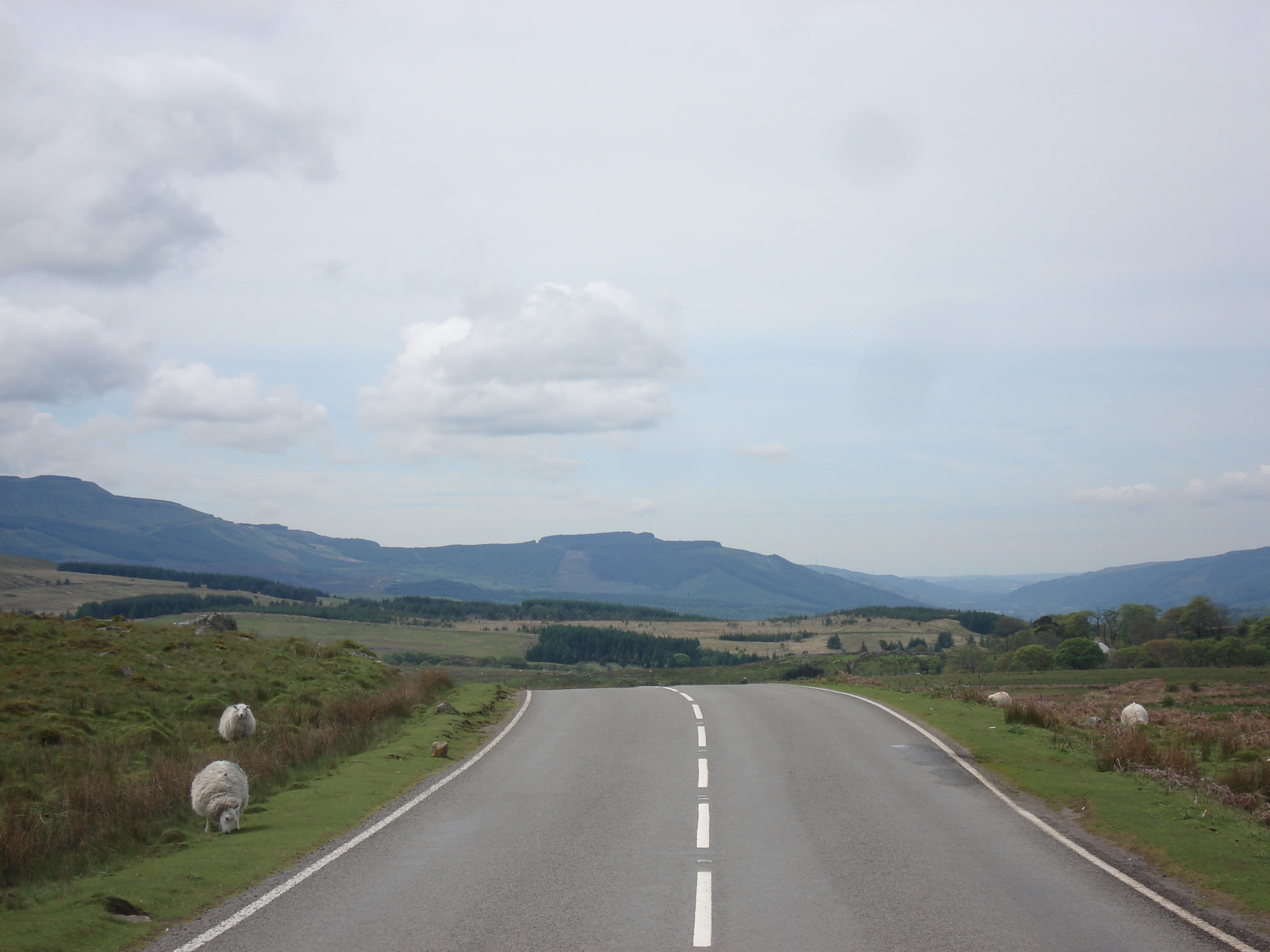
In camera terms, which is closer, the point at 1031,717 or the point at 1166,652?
the point at 1031,717

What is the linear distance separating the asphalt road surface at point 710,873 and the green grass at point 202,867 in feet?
2.16

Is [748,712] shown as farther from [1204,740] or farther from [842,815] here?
[842,815]

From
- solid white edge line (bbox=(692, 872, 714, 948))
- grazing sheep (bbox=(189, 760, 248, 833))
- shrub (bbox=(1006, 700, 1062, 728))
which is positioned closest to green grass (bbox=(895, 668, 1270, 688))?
shrub (bbox=(1006, 700, 1062, 728))

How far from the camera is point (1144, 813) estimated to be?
12.9m

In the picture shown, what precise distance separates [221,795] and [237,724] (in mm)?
8712

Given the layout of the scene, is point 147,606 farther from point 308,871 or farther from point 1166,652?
point 308,871

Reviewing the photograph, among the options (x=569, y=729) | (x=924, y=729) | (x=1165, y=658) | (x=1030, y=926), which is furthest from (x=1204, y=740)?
(x=1165, y=658)

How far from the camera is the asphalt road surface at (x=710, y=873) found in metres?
7.73

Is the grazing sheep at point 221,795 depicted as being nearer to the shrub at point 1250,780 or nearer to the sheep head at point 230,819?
the sheep head at point 230,819

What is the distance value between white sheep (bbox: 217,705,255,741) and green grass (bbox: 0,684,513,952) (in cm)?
411

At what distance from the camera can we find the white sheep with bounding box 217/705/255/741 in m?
20.2

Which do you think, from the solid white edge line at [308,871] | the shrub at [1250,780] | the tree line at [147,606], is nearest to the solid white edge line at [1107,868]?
the shrub at [1250,780]

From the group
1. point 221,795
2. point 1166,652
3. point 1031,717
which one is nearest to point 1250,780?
point 1031,717

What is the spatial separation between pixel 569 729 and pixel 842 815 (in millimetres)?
10755
